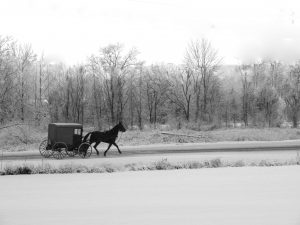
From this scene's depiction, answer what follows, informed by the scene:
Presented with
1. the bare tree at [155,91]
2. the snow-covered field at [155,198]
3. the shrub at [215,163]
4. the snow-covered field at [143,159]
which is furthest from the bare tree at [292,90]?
the snow-covered field at [155,198]

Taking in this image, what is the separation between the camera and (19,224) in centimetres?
831

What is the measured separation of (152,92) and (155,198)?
58.7 metres

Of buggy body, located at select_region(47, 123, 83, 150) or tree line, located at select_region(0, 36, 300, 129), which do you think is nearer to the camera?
buggy body, located at select_region(47, 123, 83, 150)

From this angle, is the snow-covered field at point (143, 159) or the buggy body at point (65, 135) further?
the buggy body at point (65, 135)

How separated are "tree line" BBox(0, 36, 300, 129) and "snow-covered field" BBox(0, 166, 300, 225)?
4163 cm

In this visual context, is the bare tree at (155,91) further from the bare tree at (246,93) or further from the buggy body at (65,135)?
the buggy body at (65,135)

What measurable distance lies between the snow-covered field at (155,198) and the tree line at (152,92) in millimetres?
41633

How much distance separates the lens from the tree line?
204ft

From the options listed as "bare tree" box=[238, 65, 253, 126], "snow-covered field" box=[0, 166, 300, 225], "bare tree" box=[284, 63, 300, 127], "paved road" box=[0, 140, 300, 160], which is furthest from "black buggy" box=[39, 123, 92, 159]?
"bare tree" box=[284, 63, 300, 127]

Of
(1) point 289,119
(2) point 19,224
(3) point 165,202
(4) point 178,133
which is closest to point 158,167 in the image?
(3) point 165,202

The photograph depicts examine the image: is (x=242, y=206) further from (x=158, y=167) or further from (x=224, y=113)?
(x=224, y=113)

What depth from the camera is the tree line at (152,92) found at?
204 ft

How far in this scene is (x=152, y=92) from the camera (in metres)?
69.6

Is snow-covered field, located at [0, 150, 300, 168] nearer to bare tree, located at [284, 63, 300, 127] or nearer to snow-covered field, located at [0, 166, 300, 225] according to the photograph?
snow-covered field, located at [0, 166, 300, 225]
